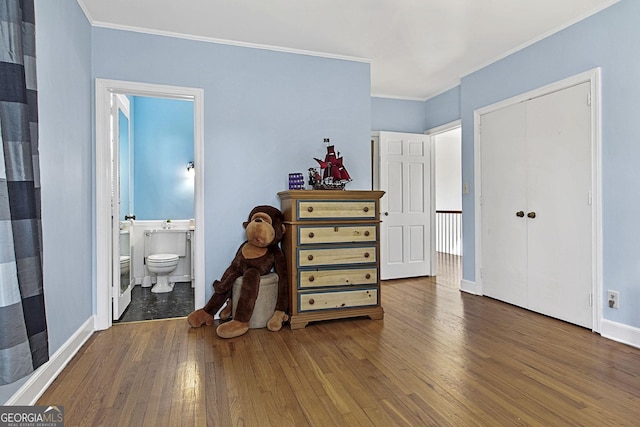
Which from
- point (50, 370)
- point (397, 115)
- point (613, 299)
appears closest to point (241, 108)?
point (50, 370)

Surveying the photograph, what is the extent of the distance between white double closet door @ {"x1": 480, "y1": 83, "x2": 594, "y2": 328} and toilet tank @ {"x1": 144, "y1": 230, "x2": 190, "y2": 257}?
377cm

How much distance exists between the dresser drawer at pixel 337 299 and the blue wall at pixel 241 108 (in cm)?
89

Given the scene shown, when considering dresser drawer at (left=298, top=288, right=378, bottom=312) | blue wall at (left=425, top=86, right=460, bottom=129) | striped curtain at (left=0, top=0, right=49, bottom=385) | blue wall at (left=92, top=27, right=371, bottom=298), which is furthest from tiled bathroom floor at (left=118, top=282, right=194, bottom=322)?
blue wall at (left=425, top=86, right=460, bottom=129)

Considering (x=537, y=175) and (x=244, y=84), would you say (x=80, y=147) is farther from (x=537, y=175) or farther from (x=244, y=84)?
(x=537, y=175)

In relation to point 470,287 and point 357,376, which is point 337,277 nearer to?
point 357,376

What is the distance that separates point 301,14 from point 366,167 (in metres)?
1.61

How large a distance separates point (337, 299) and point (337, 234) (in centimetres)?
57

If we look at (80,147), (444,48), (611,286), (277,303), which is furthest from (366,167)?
Result: (80,147)

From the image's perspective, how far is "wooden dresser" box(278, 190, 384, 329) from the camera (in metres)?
3.07

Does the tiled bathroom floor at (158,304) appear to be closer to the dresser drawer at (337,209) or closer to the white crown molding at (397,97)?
the dresser drawer at (337,209)

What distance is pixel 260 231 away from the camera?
306 centimetres

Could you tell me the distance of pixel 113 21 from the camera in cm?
307

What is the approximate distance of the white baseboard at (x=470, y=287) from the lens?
413 cm

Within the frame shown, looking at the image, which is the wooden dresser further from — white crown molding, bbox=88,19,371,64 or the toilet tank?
the toilet tank
